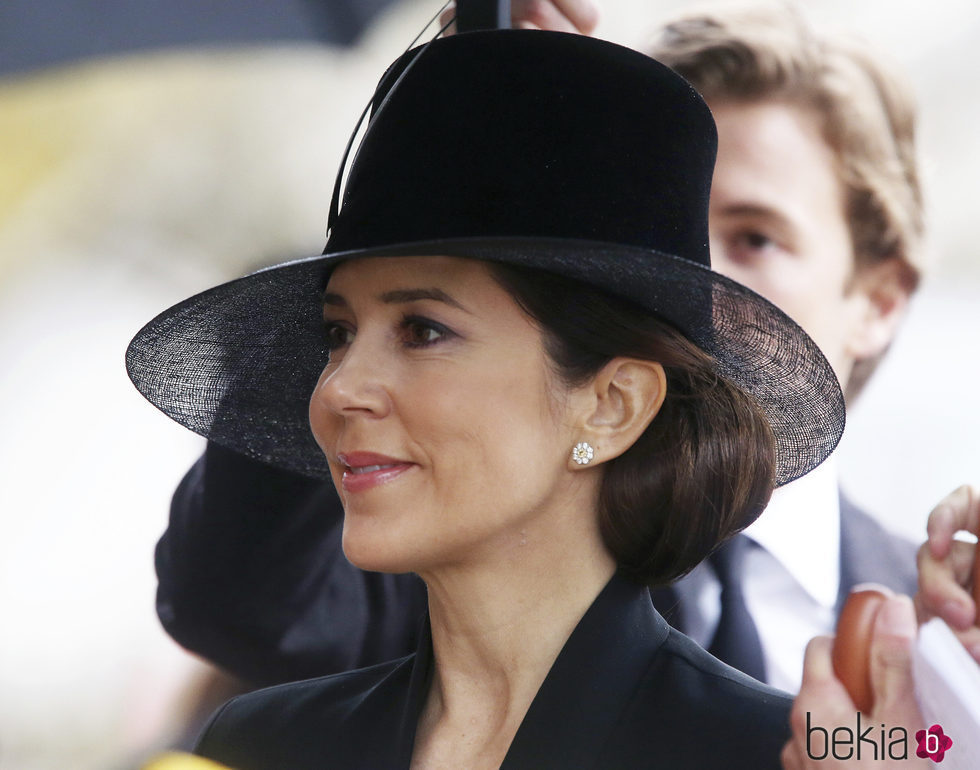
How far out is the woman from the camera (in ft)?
3.94

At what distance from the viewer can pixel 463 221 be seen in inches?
46.0

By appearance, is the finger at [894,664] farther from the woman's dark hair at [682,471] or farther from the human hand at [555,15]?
the human hand at [555,15]

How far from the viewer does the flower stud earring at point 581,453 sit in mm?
1312

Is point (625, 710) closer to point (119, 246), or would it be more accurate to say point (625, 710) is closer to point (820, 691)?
point (820, 691)

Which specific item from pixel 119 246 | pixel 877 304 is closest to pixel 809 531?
pixel 877 304

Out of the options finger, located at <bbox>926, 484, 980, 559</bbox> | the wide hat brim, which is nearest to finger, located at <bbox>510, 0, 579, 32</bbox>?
the wide hat brim

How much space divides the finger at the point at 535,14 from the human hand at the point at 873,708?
3.35 feet

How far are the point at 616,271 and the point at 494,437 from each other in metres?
0.23

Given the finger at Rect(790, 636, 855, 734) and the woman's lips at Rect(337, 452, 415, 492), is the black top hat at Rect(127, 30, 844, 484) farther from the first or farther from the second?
the finger at Rect(790, 636, 855, 734)

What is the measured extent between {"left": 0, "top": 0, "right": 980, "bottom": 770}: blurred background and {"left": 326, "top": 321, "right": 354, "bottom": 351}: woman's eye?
755 millimetres

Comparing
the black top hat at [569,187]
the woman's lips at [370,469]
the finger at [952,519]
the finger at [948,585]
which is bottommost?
the finger at [948,585]

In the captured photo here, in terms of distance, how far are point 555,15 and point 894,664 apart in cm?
111

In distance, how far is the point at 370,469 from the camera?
128 cm

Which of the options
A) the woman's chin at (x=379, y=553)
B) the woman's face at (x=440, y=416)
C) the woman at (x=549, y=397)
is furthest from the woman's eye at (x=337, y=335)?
the woman's chin at (x=379, y=553)
